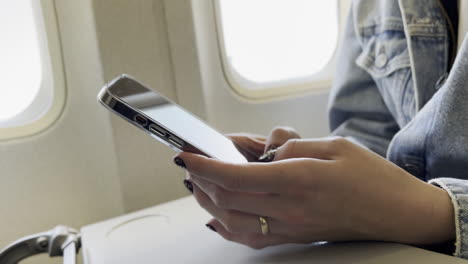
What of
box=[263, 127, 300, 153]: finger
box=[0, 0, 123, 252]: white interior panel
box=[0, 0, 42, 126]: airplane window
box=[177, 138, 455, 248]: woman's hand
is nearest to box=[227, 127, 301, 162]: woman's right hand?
box=[263, 127, 300, 153]: finger

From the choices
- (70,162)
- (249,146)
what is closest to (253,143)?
(249,146)

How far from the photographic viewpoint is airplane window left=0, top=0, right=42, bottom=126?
73 centimetres

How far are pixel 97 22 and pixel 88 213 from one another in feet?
1.10

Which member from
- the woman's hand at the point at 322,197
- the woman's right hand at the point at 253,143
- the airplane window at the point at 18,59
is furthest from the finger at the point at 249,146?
the airplane window at the point at 18,59

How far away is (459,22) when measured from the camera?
62cm

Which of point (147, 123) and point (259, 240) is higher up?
point (147, 123)

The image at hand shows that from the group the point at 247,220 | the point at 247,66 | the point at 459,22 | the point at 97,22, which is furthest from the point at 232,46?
the point at 247,220

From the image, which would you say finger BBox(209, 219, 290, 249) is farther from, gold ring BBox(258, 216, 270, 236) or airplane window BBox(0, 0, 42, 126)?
airplane window BBox(0, 0, 42, 126)

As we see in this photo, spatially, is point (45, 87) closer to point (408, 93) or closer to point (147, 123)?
point (147, 123)

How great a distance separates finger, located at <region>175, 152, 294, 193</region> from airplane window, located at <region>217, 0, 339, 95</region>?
502mm

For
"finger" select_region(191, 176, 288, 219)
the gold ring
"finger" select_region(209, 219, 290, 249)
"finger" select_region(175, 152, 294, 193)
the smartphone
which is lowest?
"finger" select_region(209, 219, 290, 249)

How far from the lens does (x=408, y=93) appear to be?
645 mm

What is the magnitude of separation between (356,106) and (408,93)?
99 millimetres

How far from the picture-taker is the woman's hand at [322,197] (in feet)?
1.23
